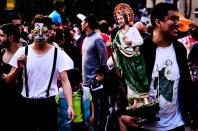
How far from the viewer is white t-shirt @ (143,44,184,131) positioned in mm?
3539

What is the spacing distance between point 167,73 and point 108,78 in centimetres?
60

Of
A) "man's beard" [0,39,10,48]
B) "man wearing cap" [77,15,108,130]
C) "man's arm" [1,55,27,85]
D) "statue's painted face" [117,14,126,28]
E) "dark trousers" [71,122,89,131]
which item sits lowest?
"dark trousers" [71,122,89,131]

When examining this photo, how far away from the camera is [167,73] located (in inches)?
140

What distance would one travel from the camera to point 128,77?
333 cm

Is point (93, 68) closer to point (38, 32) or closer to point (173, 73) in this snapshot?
point (38, 32)

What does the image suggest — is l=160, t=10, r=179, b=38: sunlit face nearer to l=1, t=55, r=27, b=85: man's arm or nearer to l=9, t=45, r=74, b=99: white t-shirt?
l=9, t=45, r=74, b=99: white t-shirt

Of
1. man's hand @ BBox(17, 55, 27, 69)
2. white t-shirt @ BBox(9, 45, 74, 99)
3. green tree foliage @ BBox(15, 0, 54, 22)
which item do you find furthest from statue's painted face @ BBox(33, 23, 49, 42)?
green tree foliage @ BBox(15, 0, 54, 22)

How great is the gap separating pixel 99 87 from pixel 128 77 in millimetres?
3575

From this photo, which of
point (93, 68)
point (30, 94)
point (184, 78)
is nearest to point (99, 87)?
point (93, 68)

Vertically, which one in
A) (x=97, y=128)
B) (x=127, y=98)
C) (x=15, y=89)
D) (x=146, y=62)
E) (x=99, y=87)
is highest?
(x=146, y=62)

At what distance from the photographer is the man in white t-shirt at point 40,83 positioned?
14.6ft

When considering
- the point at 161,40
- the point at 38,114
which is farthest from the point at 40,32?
the point at 161,40

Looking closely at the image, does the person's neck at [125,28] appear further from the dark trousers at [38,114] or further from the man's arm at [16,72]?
the dark trousers at [38,114]

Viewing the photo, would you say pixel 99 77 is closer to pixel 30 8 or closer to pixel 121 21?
pixel 121 21
